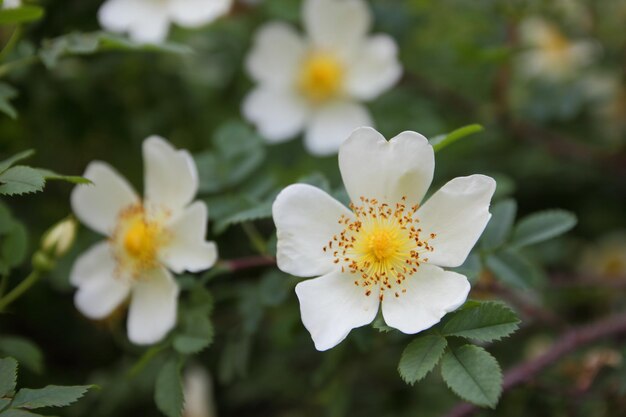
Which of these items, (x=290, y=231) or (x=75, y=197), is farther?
(x=75, y=197)

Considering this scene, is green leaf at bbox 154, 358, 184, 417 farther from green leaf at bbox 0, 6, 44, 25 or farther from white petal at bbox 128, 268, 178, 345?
green leaf at bbox 0, 6, 44, 25

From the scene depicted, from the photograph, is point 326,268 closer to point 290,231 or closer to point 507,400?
point 290,231

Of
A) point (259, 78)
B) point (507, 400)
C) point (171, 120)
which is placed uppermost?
point (259, 78)

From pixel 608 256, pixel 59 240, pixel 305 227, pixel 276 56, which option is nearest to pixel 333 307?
pixel 305 227

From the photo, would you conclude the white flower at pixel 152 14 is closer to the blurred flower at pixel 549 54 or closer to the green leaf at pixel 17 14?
the green leaf at pixel 17 14

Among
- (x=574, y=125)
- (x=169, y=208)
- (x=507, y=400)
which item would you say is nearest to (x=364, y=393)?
(x=507, y=400)

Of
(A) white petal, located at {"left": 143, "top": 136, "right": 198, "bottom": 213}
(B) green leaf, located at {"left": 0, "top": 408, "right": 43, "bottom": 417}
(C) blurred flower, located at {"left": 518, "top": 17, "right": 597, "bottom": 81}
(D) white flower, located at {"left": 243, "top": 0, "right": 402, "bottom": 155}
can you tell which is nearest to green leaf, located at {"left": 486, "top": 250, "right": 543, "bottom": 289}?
(A) white petal, located at {"left": 143, "top": 136, "right": 198, "bottom": 213}
